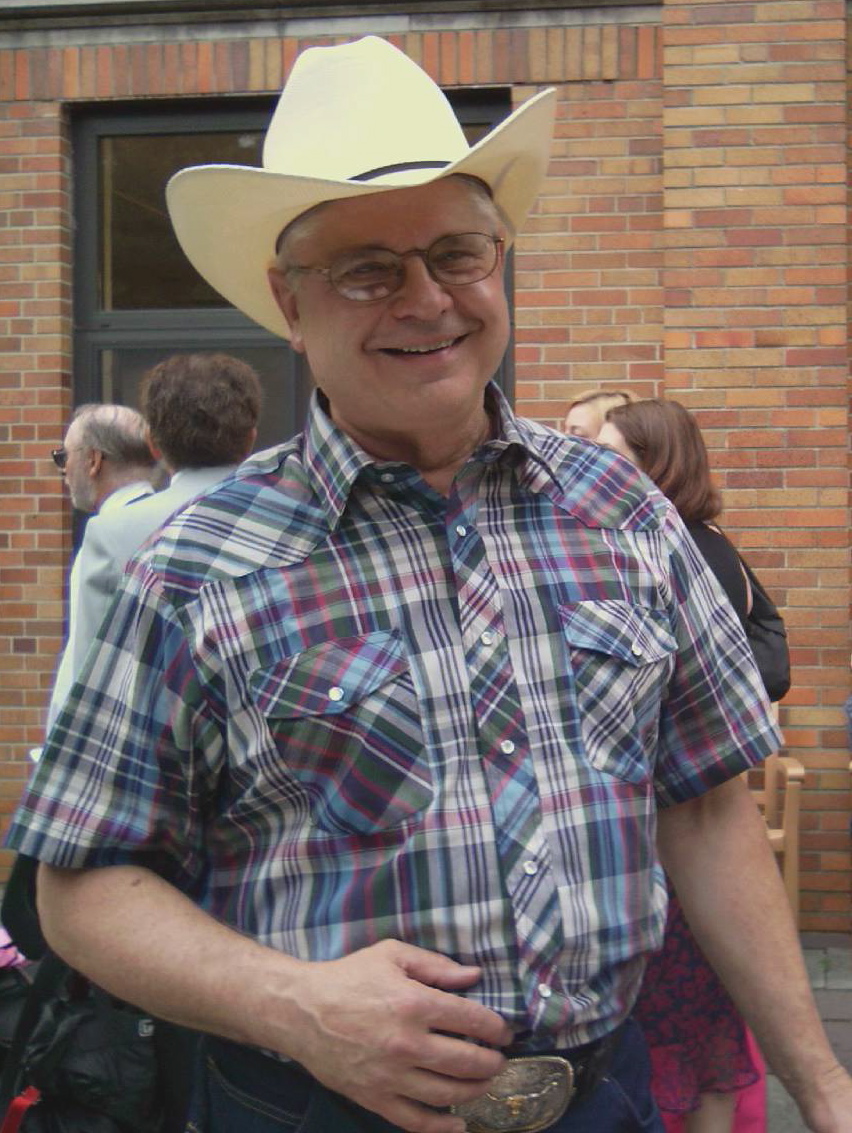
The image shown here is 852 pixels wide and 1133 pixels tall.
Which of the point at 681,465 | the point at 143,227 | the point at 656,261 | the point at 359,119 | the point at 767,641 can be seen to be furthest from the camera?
the point at 143,227

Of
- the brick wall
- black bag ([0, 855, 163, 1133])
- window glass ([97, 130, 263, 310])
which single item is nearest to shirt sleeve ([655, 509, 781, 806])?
black bag ([0, 855, 163, 1133])

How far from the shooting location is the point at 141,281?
6.02m

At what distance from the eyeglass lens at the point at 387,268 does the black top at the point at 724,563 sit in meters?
2.11

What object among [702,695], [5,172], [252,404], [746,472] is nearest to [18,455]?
[5,172]

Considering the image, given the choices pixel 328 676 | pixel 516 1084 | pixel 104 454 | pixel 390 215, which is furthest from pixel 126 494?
pixel 516 1084

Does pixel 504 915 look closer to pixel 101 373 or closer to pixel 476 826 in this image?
pixel 476 826

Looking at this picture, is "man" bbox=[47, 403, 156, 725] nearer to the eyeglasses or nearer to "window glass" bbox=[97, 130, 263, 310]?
"window glass" bbox=[97, 130, 263, 310]

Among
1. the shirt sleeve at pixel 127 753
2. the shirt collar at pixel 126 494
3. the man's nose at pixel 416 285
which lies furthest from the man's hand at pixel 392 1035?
the shirt collar at pixel 126 494

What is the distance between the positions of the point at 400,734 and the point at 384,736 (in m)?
0.02

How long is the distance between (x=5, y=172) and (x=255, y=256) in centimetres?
430

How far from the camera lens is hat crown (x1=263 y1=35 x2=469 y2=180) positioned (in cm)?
183

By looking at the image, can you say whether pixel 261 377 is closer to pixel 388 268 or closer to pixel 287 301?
pixel 287 301

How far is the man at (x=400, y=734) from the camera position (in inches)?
62.8

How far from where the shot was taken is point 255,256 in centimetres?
201
